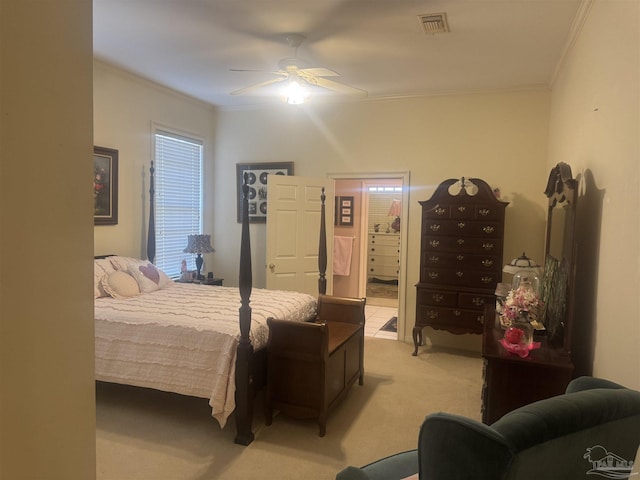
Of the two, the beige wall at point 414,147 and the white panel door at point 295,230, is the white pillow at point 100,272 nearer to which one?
the white panel door at point 295,230

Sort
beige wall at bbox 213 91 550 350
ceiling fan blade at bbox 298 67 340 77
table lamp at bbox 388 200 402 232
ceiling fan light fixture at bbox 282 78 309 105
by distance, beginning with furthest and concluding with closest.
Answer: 1. table lamp at bbox 388 200 402 232
2. beige wall at bbox 213 91 550 350
3. ceiling fan light fixture at bbox 282 78 309 105
4. ceiling fan blade at bbox 298 67 340 77

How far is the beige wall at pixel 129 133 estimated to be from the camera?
14.2ft

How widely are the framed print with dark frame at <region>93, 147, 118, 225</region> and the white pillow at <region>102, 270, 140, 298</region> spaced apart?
2.27ft

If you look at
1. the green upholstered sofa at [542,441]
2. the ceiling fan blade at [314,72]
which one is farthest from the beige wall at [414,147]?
the green upholstered sofa at [542,441]

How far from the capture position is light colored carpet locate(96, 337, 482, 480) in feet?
8.66

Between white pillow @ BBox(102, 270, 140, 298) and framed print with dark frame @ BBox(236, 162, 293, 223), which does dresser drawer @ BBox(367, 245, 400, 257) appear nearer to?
framed print with dark frame @ BBox(236, 162, 293, 223)

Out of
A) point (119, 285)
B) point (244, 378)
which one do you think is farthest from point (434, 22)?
point (119, 285)

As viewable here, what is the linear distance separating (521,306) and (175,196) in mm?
4230

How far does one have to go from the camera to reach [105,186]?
4.34 meters

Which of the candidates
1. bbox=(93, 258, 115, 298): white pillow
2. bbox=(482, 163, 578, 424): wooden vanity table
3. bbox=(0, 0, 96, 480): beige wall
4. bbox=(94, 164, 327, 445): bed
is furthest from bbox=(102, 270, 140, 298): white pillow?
bbox=(482, 163, 578, 424): wooden vanity table

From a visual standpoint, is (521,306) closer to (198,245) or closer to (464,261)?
(464,261)

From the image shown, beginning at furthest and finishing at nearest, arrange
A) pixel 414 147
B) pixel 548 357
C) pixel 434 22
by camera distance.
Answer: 1. pixel 414 147
2. pixel 434 22
3. pixel 548 357

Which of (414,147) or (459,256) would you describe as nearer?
(459,256)

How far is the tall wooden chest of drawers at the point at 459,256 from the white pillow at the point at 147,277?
2.68 m
